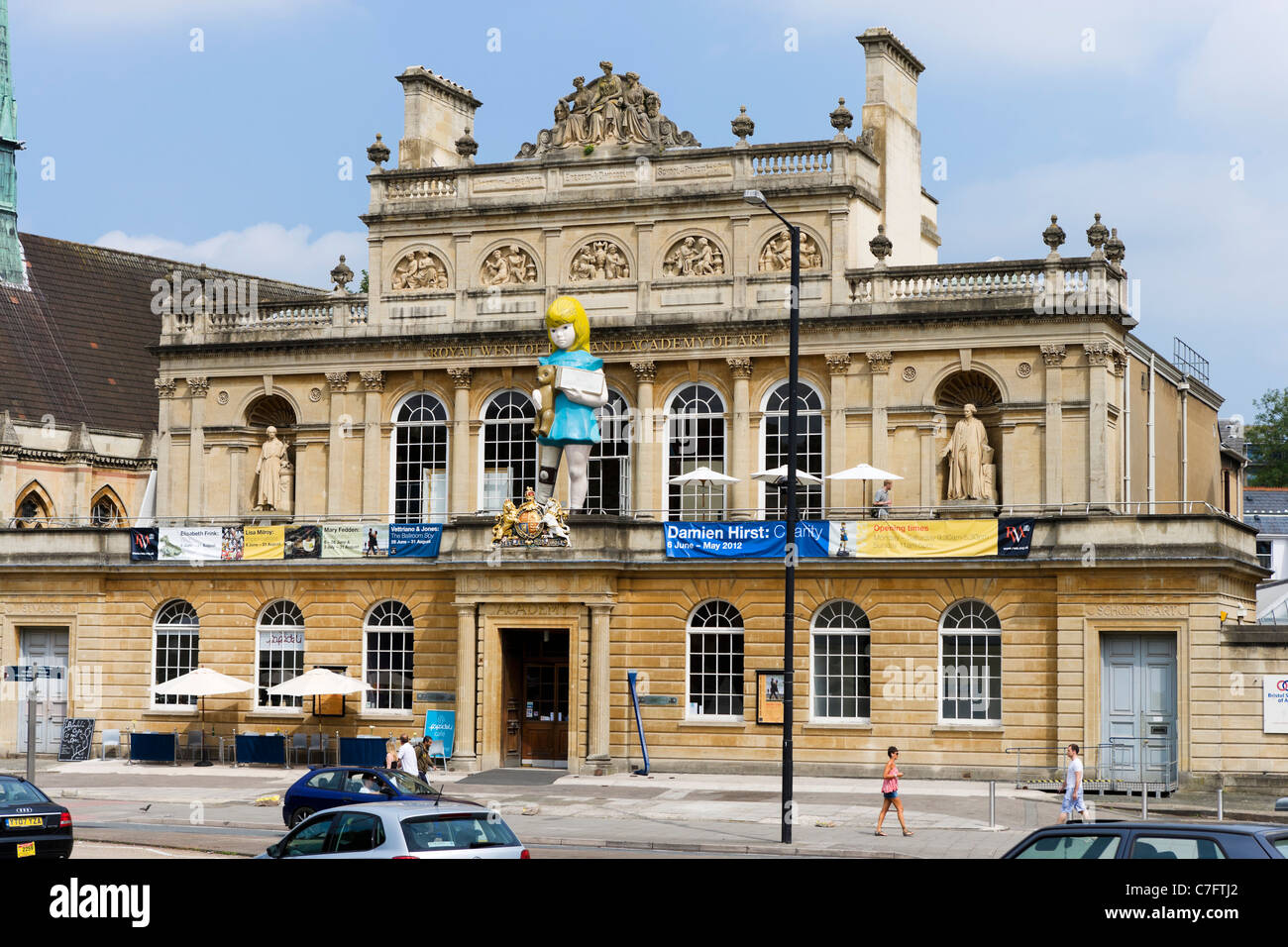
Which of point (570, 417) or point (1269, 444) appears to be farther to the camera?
point (1269, 444)

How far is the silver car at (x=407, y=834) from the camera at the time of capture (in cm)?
1777

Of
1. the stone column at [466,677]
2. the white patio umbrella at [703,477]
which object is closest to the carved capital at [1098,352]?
the white patio umbrella at [703,477]

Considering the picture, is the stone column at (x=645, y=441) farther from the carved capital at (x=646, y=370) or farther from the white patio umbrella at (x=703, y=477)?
the white patio umbrella at (x=703, y=477)

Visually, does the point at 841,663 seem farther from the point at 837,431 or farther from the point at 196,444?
the point at 196,444

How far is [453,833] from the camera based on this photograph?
18031 mm

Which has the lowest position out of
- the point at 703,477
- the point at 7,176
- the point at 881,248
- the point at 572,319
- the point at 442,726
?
the point at 442,726

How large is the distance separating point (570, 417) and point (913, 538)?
9914 millimetres

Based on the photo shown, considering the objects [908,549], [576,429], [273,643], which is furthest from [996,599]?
[273,643]

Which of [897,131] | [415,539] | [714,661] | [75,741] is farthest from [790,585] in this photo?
[75,741]

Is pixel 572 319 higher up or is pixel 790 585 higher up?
pixel 572 319

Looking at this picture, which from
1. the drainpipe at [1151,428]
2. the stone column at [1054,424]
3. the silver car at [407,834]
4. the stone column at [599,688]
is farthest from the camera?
the drainpipe at [1151,428]

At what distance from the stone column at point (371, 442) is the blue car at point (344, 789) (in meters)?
20.4

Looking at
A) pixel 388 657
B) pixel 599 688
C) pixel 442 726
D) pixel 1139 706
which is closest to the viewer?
pixel 1139 706

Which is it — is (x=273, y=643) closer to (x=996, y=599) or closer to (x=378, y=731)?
(x=378, y=731)
